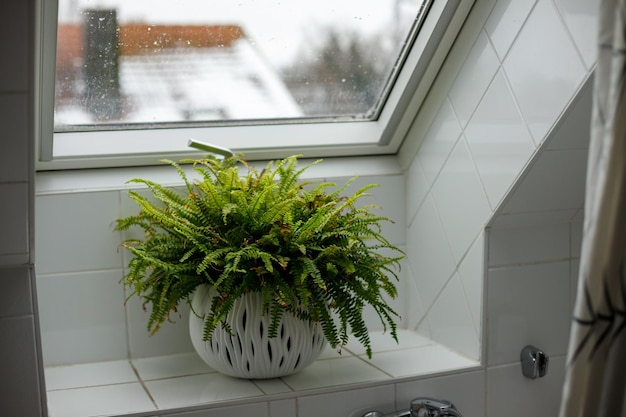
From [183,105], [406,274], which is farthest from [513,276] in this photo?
[183,105]

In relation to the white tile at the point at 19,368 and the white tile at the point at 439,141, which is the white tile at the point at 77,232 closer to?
the white tile at the point at 19,368

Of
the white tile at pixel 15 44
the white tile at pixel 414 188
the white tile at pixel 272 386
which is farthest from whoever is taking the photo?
the white tile at pixel 414 188

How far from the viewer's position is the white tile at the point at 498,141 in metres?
1.73

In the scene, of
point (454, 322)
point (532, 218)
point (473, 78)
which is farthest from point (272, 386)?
point (473, 78)

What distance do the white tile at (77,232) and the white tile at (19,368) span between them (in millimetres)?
356

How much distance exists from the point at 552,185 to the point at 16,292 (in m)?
1.16

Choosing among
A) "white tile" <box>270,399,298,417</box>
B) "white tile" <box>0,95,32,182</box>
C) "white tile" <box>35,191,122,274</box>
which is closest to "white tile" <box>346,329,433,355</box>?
"white tile" <box>270,399,298,417</box>

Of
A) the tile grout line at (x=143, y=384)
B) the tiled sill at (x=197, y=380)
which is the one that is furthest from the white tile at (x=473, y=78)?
the tile grout line at (x=143, y=384)

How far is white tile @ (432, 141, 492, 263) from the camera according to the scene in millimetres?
1890

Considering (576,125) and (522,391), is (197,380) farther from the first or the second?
(576,125)

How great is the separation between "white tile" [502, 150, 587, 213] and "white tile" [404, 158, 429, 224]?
332mm

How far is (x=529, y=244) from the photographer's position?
194cm

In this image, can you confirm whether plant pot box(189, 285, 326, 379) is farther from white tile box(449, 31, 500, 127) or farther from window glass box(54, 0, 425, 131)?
white tile box(449, 31, 500, 127)

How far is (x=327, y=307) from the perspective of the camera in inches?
71.1
